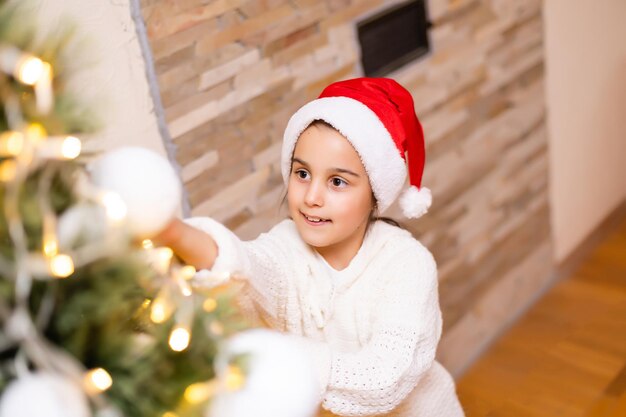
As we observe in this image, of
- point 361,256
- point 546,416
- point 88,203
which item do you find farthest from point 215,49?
point 546,416

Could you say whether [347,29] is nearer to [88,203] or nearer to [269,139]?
[269,139]

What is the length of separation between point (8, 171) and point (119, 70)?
78cm

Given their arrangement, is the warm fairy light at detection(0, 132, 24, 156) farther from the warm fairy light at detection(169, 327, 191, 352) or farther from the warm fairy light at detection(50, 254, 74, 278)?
the warm fairy light at detection(169, 327, 191, 352)

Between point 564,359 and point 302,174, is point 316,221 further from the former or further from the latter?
point 564,359

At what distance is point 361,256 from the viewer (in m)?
1.24

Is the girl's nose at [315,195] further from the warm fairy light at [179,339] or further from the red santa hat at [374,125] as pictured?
the warm fairy light at [179,339]

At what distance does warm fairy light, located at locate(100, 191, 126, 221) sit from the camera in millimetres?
533

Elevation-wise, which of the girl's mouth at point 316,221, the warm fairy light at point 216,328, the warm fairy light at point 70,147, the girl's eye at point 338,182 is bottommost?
the girl's mouth at point 316,221

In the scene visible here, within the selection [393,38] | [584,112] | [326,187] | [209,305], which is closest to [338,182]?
[326,187]

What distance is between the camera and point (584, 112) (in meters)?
2.61

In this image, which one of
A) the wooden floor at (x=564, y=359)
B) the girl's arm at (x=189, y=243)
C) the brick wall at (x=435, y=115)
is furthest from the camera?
the wooden floor at (x=564, y=359)

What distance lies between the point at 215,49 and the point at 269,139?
246 mm

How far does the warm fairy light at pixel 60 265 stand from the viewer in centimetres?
49

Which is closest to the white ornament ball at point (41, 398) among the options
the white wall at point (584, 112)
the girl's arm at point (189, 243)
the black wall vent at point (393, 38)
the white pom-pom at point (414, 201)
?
the girl's arm at point (189, 243)
